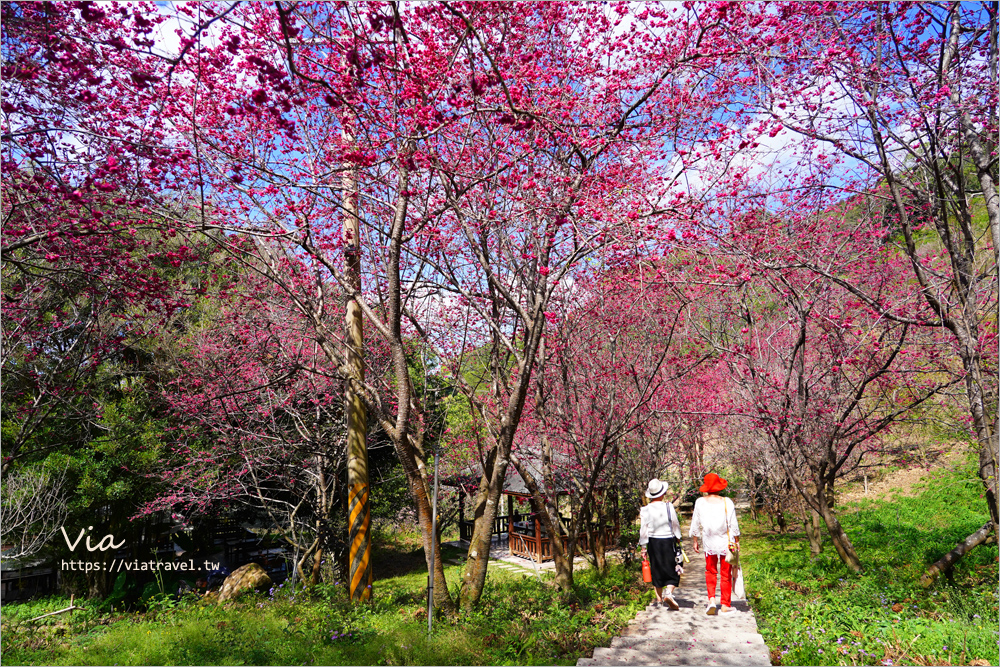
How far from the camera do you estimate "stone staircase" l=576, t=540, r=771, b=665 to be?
4.55 m

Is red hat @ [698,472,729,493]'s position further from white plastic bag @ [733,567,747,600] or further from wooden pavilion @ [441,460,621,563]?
wooden pavilion @ [441,460,621,563]

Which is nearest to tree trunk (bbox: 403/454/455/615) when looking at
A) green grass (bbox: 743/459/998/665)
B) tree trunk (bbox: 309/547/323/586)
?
green grass (bbox: 743/459/998/665)

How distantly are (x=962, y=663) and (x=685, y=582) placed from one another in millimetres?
5618

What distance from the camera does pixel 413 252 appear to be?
21.1 feet

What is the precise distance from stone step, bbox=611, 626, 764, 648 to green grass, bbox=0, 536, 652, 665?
1.45ft

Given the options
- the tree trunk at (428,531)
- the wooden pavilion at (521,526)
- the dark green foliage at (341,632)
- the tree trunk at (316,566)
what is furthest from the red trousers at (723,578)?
the wooden pavilion at (521,526)

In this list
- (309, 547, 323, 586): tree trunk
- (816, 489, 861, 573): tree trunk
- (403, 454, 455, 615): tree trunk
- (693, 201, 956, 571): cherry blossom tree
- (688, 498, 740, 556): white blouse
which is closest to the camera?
(688, 498, 740, 556): white blouse

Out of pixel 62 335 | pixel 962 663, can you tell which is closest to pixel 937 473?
pixel 962 663

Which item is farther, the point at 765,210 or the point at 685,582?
the point at 685,582

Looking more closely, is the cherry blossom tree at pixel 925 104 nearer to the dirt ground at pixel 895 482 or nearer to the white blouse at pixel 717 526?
the white blouse at pixel 717 526

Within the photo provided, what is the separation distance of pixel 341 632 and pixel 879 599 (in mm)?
5645

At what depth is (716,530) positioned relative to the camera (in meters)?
5.17

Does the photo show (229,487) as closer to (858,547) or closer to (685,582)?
(685,582)

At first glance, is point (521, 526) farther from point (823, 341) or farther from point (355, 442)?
point (355, 442)
